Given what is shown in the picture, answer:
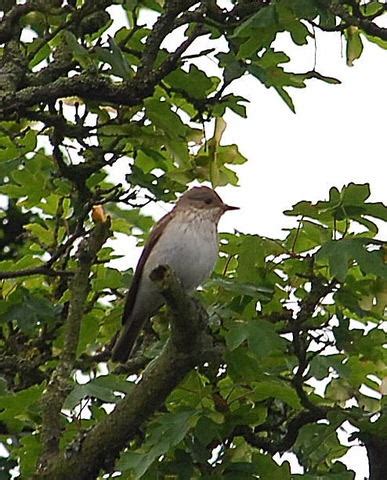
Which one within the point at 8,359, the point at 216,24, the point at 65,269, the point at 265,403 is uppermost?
the point at 216,24

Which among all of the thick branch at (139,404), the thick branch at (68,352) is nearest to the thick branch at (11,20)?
the thick branch at (68,352)

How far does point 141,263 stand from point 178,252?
207mm

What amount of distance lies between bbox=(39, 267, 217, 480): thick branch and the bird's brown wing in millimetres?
1130

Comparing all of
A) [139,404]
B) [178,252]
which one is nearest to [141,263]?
[178,252]

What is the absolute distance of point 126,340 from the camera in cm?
580

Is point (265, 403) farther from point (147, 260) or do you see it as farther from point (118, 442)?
point (147, 260)

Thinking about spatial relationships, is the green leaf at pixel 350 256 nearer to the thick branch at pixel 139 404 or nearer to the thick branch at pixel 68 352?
the thick branch at pixel 139 404

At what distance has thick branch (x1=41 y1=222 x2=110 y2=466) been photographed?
471cm

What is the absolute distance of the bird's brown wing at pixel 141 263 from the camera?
574 centimetres

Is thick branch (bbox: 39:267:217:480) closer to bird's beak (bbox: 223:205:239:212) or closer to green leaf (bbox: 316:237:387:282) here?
green leaf (bbox: 316:237:387:282)

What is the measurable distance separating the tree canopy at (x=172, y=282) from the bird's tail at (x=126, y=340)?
7cm

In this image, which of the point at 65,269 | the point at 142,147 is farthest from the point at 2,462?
the point at 142,147

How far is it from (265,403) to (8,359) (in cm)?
118

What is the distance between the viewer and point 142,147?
5.47 m
